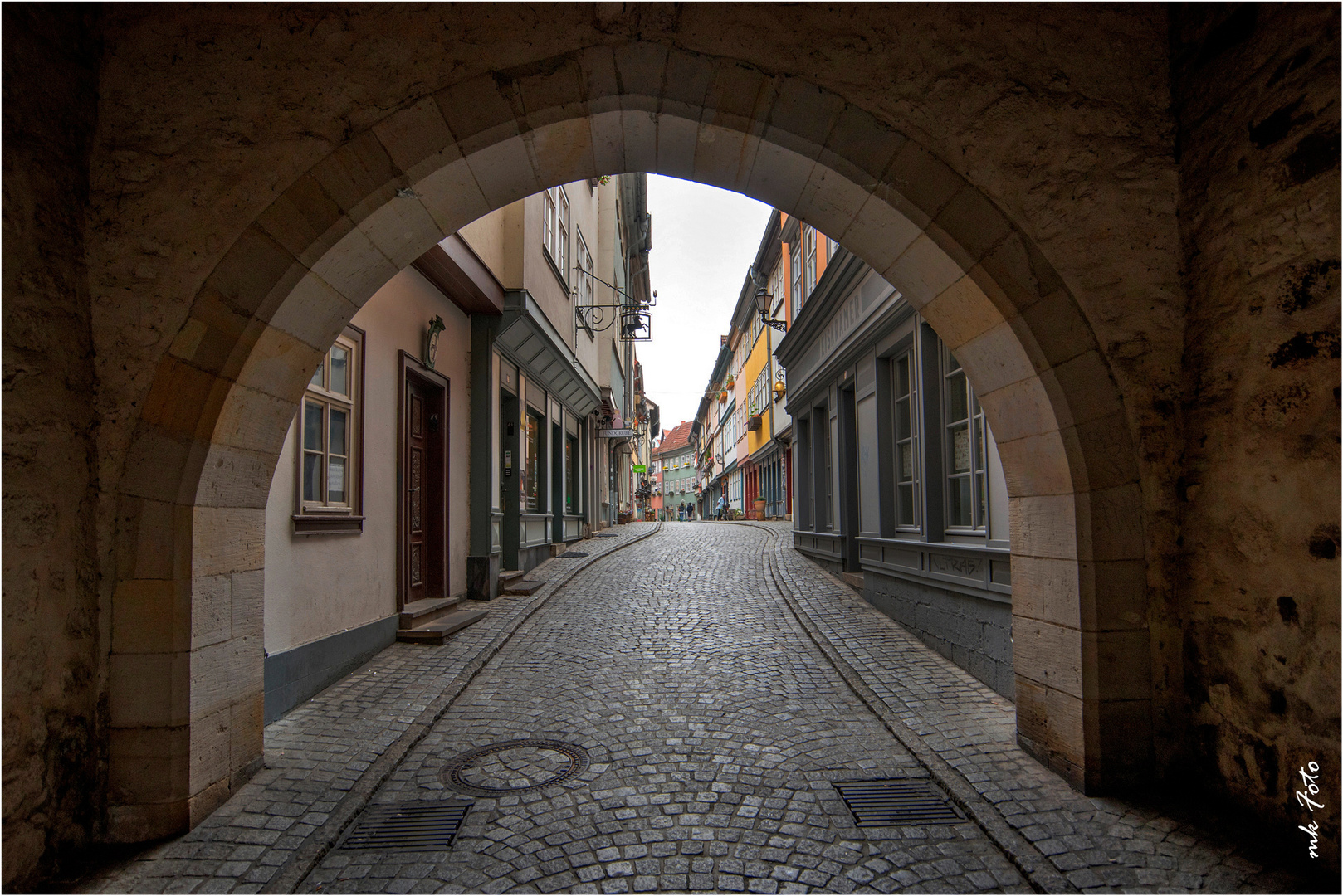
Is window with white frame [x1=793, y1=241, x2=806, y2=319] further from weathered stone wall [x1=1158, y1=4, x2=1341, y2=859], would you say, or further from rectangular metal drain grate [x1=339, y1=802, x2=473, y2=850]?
rectangular metal drain grate [x1=339, y1=802, x2=473, y2=850]

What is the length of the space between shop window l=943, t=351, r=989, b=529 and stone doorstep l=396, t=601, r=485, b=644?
4.58 meters

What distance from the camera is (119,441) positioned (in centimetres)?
330

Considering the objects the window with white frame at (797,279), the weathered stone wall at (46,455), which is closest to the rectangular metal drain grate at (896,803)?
the weathered stone wall at (46,455)

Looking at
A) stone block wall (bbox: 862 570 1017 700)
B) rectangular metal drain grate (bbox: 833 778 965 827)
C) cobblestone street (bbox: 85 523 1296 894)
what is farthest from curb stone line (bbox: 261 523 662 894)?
stone block wall (bbox: 862 570 1017 700)

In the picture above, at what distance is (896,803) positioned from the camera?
11.3 feet

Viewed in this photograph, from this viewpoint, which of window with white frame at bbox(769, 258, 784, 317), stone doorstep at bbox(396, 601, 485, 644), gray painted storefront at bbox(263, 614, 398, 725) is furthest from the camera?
window with white frame at bbox(769, 258, 784, 317)

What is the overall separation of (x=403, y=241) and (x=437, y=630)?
13.3 feet

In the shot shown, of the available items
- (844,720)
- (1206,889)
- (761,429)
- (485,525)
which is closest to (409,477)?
(485,525)

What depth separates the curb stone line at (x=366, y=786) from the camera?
113 inches

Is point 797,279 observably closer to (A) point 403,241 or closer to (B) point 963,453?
(B) point 963,453

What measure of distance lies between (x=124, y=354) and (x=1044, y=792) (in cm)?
457

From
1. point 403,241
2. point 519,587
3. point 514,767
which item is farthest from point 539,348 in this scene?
point 514,767

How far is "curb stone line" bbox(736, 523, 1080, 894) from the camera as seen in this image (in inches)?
110

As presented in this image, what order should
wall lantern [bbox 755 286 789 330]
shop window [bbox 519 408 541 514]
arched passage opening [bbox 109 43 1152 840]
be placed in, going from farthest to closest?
wall lantern [bbox 755 286 789 330] → shop window [bbox 519 408 541 514] → arched passage opening [bbox 109 43 1152 840]
